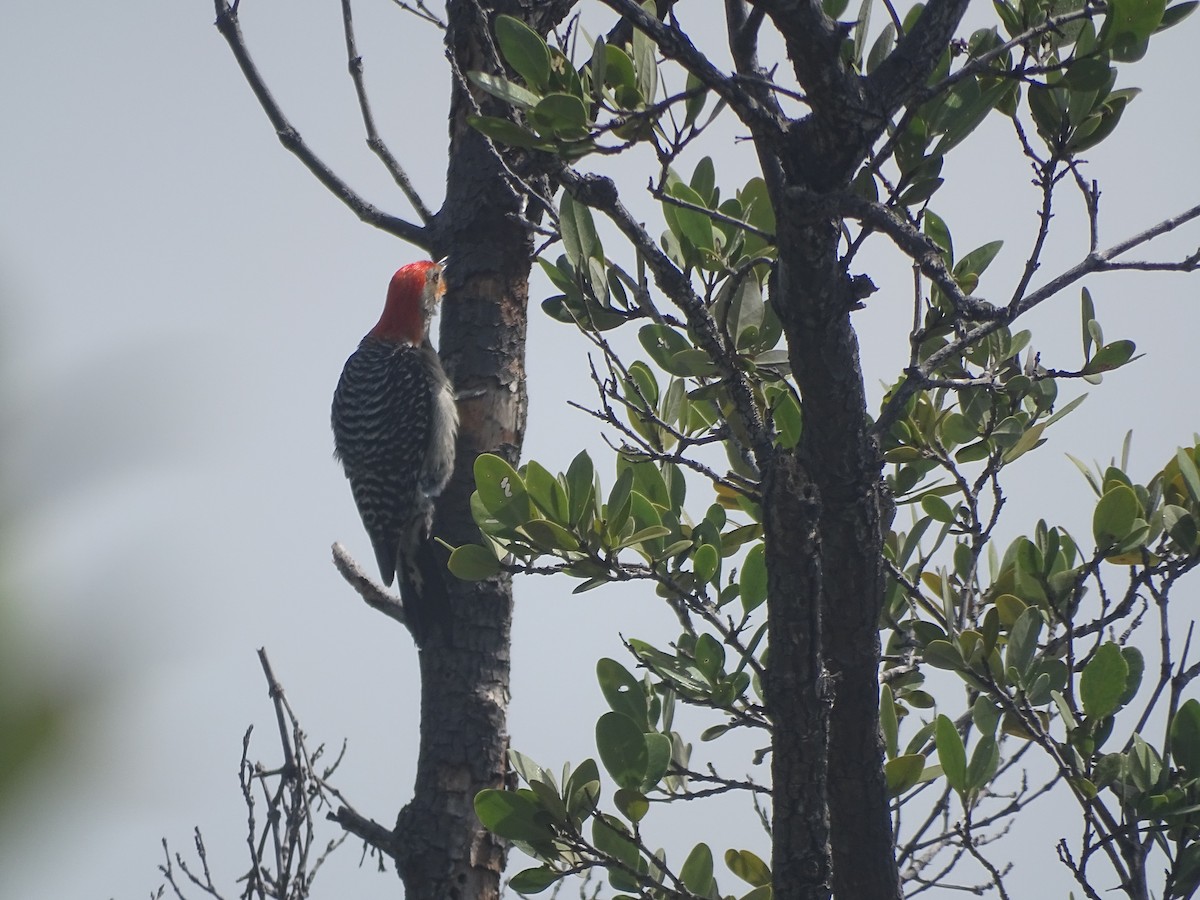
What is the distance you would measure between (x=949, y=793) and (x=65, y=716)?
217cm

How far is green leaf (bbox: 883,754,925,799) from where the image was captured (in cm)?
219

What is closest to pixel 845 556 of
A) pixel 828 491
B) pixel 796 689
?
pixel 828 491

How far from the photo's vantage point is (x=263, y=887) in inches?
144

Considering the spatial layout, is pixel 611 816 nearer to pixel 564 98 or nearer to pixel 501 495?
pixel 501 495

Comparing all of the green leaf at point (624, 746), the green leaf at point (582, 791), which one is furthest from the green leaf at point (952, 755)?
the green leaf at point (582, 791)

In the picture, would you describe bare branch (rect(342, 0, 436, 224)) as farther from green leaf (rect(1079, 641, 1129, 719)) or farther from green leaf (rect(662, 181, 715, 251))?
green leaf (rect(1079, 641, 1129, 719))

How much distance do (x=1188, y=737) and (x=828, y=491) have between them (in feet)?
3.04

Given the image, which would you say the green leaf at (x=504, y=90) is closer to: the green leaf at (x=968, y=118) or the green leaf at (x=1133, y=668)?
the green leaf at (x=968, y=118)

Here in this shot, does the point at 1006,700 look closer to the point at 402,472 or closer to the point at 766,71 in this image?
the point at 766,71

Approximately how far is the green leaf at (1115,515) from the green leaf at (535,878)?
1396 millimetres

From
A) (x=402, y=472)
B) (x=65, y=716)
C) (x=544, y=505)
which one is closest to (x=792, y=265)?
(x=544, y=505)

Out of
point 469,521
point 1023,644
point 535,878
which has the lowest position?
point 535,878

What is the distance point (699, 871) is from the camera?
232 cm

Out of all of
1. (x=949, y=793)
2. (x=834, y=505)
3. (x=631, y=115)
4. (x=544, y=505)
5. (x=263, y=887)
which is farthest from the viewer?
(x=263, y=887)
